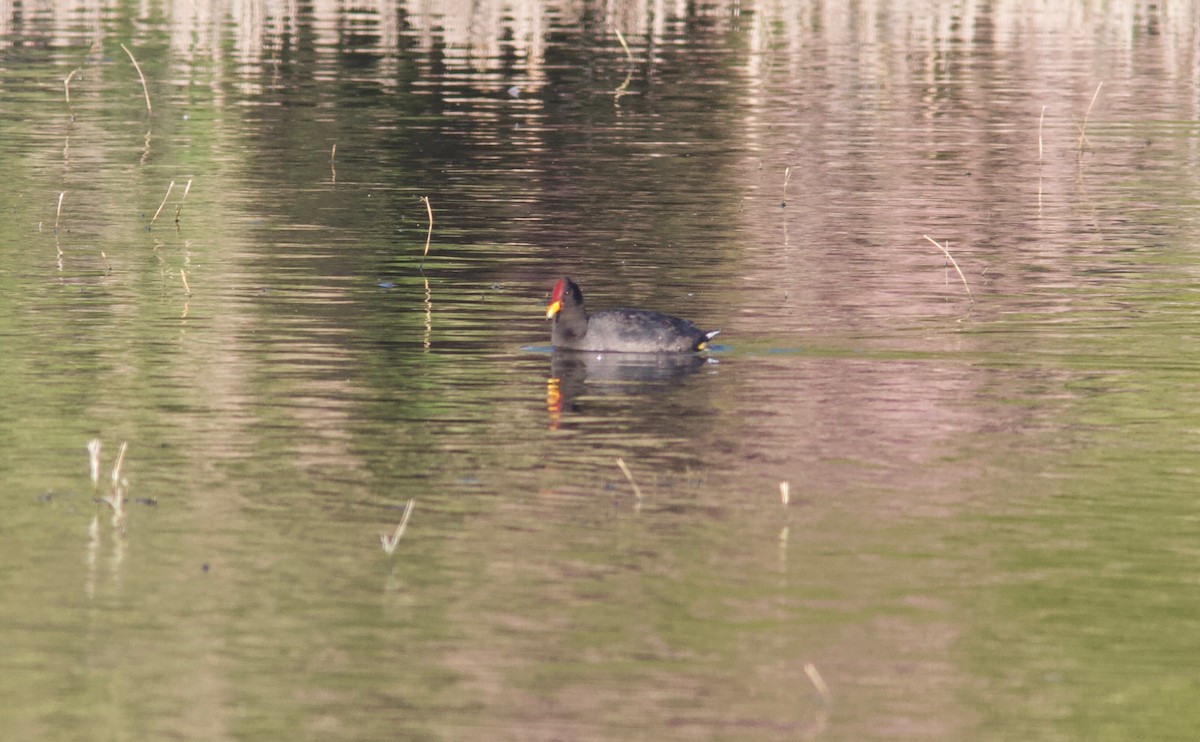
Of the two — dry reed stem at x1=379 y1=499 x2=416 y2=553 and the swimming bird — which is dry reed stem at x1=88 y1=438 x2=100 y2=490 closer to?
dry reed stem at x1=379 y1=499 x2=416 y2=553

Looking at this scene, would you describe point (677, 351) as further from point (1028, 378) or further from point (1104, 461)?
point (1104, 461)

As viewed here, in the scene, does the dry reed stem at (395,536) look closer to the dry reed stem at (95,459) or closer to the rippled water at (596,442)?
the rippled water at (596,442)

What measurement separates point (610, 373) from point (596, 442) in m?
3.08

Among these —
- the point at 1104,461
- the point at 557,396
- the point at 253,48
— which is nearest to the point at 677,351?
the point at 557,396

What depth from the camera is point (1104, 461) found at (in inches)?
628

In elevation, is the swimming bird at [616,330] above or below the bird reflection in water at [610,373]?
above

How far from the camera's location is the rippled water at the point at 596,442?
11.2 m

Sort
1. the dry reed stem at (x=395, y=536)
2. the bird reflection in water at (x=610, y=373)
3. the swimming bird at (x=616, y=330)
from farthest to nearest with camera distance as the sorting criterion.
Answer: the swimming bird at (x=616, y=330), the bird reflection in water at (x=610, y=373), the dry reed stem at (x=395, y=536)

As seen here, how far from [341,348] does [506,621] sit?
827 centimetres

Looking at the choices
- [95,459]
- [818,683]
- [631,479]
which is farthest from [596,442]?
[818,683]

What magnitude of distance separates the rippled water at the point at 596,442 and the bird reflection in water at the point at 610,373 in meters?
0.14

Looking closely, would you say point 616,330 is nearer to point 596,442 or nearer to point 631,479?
point 596,442

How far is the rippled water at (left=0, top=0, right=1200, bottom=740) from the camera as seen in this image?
11.2 meters

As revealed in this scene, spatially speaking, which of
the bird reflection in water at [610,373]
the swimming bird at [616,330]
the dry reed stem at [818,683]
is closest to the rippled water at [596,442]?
the dry reed stem at [818,683]
